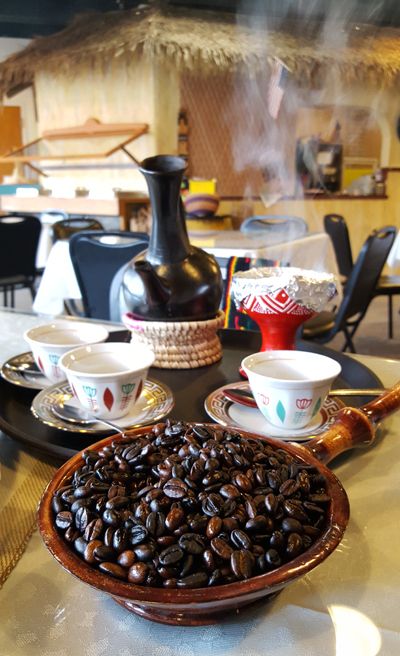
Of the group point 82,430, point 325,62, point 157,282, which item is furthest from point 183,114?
point 82,430

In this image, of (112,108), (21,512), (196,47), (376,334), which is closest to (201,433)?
(21,512)

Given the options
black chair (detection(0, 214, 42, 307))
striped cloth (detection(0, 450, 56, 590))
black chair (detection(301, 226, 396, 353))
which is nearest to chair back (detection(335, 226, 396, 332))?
black chair (detection(301, 226, 396, 353))

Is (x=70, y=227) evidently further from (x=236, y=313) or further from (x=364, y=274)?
(x=364, y=274)

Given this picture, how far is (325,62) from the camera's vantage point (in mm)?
3467

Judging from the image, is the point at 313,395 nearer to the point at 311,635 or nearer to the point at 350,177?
the point at 311,635

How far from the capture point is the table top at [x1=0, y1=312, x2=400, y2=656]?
38cm

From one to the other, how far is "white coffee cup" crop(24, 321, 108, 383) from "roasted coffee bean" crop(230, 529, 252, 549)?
0.44 m

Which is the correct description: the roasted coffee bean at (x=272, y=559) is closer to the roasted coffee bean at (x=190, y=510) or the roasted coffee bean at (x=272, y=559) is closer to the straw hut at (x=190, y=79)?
the roasted coffee bean at (x=190, y=510)

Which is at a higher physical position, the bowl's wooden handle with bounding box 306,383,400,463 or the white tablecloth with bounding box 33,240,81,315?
the bowl's wooden handle with bounding box 306,383,400,463

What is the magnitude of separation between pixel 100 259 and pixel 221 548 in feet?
5.22

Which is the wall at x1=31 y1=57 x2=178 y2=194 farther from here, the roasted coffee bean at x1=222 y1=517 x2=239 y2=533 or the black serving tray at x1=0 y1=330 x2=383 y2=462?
the roasted coffee bean at x1=222 y1=517 x2=239 y2=533

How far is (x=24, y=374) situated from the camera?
84cm

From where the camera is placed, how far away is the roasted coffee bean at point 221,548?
0.36 metres

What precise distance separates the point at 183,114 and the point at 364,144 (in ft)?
8.30
